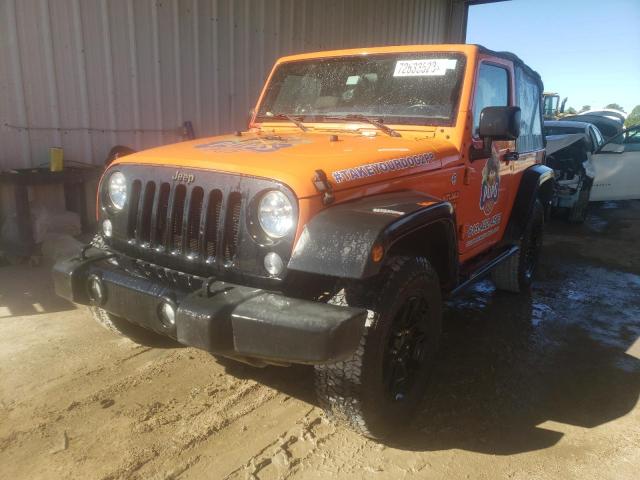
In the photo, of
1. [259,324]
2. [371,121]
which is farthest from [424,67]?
[259,324]

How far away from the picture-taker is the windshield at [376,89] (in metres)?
3.15

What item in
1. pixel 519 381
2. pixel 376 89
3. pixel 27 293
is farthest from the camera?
pixel 27 293

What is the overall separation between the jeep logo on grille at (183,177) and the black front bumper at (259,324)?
51cm

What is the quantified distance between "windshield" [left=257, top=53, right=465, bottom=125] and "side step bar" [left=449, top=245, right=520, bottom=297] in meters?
1.01

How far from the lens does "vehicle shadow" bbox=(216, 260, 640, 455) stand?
2596 millimetres

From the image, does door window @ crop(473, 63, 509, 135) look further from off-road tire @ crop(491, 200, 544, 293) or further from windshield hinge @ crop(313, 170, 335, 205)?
windshield hinge @ crop(313, 170, 335, 205)

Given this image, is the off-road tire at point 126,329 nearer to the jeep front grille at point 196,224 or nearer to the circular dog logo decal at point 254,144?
the jeep front grille at point 196,224

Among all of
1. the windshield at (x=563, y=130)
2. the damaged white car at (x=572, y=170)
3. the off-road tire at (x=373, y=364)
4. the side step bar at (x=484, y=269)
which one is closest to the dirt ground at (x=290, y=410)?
the off-road tire at (x=373, y=364)

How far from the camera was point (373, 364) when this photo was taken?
2.23 metres

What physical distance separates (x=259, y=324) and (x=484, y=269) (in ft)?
6.90

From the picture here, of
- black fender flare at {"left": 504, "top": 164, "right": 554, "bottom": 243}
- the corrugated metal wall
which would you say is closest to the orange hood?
black fender flare at {"left": 504, "top": 164, "right": 554, "bottom": 243}

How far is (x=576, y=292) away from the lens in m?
4.84

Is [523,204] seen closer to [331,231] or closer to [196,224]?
[331,231]

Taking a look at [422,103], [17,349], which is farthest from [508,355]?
[17,349]
